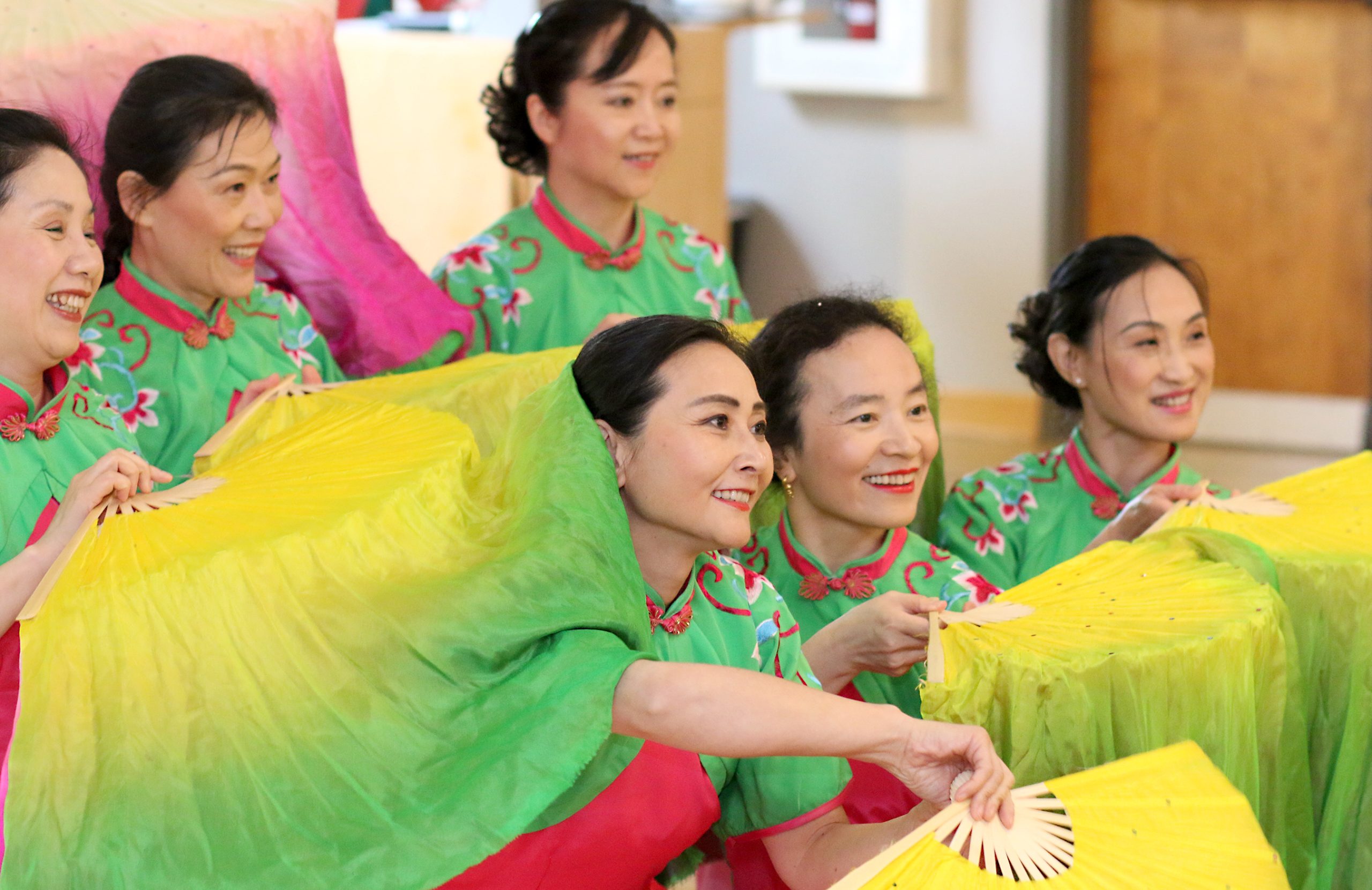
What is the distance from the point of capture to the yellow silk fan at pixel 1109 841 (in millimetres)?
1118

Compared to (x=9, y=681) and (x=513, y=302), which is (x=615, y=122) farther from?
(x=9, y=681)

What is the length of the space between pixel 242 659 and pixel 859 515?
67 centimetres

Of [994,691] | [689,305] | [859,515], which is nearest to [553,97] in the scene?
[689,305]

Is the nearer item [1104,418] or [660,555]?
[660,555]

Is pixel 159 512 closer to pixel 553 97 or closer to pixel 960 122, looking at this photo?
pixel 553 97

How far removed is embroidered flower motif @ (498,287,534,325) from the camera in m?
2.19

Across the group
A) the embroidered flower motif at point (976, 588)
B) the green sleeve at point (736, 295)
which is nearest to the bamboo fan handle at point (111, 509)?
the embroidered flower motif at point (976, 588)

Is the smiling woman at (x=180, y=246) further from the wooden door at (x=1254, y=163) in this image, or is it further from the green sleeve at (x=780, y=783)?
the wooden door at (x=1254, y=163)

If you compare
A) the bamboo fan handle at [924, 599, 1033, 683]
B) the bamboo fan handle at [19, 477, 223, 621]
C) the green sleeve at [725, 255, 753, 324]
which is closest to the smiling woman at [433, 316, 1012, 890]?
the bamboo fan handle at [924, 599, 1033, 683]

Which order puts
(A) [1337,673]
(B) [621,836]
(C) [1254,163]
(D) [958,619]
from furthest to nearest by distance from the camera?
(C) [1254,163] → (A) [1337,673] → (D) [958,619] → (B) [621,836]

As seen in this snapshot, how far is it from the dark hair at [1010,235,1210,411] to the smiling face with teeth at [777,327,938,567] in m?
0.47

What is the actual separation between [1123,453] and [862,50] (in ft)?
8.80

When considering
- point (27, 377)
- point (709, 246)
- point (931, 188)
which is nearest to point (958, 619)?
point (27, 377)

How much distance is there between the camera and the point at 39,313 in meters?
1.42
